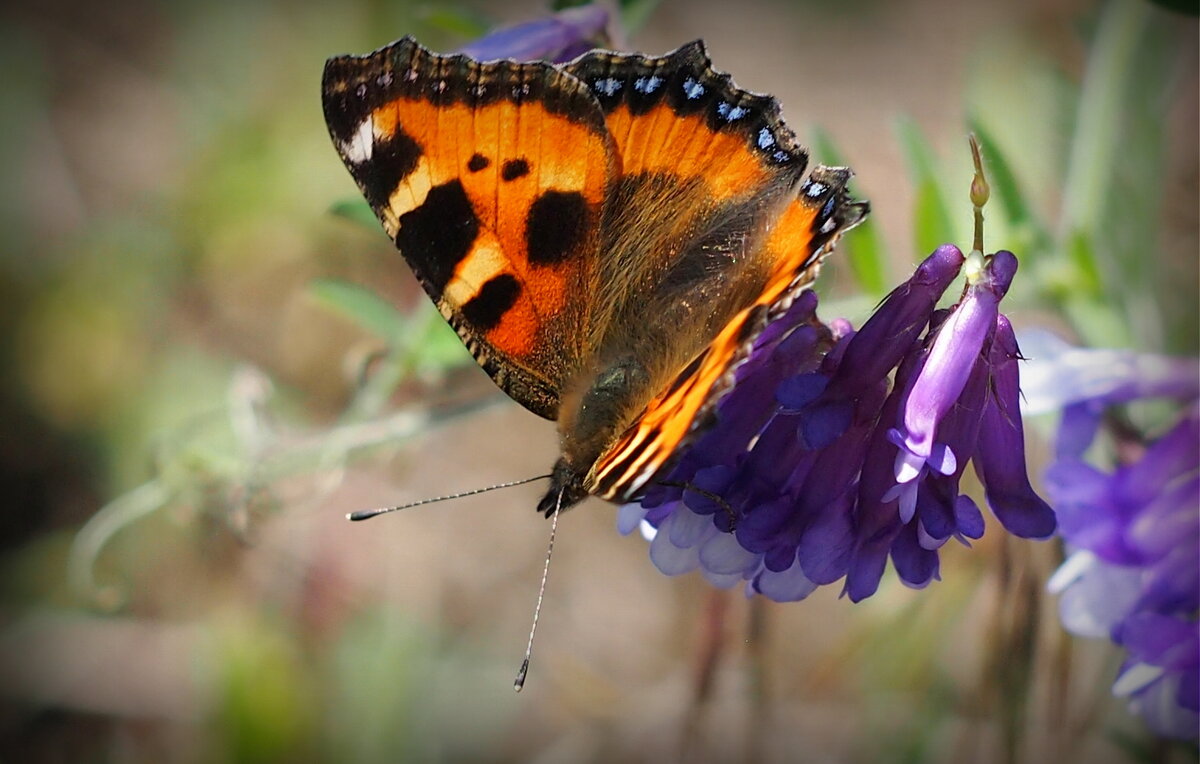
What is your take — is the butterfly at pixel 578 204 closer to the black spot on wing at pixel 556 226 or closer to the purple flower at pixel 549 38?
the black spot on wing at pixel 556 226

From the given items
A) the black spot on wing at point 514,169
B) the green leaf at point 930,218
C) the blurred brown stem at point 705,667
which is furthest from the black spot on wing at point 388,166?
the blurred brown stem at point 705,667

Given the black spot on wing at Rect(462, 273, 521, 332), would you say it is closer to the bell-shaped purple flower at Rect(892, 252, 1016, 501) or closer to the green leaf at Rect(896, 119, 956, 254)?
the bell-shaped purple flower at Rect(892, 252, 1016, 501)

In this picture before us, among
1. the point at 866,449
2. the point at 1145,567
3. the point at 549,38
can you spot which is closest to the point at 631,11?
the point at 549,38

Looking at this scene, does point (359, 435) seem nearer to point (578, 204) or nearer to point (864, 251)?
point (578, 204)

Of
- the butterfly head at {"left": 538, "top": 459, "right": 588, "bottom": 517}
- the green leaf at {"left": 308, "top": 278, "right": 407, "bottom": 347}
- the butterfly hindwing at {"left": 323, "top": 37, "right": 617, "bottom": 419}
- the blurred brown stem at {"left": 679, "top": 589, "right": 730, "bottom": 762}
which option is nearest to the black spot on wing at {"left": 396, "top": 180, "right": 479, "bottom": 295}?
the butterfly hindwing at {"left": 323, "top": 37, "right": 617, "bottom": 419}

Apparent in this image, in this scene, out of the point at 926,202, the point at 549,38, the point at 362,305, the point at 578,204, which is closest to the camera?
the point at 578,204
